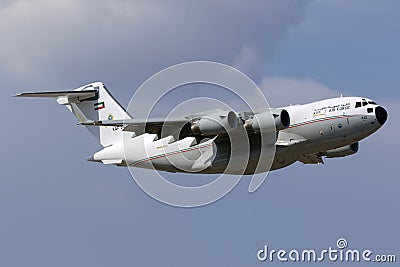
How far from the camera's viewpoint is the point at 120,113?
42.6 meters

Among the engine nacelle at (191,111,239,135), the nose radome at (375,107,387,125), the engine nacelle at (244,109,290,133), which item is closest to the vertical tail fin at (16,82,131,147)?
the engine nacelle at (191,111,239,135)

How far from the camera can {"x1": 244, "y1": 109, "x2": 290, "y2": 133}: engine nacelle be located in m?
35.6

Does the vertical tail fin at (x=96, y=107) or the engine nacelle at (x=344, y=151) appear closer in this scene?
the engine nacelle at (x=344, y=151)

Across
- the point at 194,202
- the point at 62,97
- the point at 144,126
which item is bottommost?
the point at 194,202

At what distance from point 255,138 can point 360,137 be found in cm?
409

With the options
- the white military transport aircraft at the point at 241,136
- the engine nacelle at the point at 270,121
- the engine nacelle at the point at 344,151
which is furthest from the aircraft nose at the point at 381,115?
the engine nacelle at the point at 344,151

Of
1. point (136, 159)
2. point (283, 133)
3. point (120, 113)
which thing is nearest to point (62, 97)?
point (120, 113)

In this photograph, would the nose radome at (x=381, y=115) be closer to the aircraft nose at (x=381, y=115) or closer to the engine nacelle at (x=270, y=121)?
the aircraft nose at (x=381, y=115)

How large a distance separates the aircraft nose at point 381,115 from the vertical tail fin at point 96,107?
1202 cm

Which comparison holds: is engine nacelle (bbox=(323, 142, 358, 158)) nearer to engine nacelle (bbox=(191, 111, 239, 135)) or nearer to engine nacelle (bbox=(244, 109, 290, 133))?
engine nacelle (bbox=(244, 109, 290, 133))

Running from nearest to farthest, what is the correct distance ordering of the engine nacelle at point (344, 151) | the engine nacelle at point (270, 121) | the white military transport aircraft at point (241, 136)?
1. the engine nacelle at point (270, 121)
2. the white military transport aircraft at point (241, 136)
3. the engine nacelle at point (344, 151)

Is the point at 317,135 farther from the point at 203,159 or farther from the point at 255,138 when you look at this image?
the point at 203,159

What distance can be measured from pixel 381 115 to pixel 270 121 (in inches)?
167

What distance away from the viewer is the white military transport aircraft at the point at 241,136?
35.8 meters
